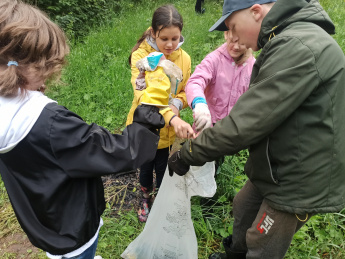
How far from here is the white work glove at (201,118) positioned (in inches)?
70.9

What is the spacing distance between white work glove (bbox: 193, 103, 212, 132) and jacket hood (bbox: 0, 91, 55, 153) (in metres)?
0.97

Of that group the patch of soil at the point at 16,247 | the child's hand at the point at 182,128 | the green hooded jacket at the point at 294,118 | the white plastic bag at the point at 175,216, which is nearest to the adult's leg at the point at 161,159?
the white plastic bag at the point at 175,216

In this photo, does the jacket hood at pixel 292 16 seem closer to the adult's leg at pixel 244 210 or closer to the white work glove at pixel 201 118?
the white work glove at pixel 201 118

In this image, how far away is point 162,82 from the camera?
1614mm

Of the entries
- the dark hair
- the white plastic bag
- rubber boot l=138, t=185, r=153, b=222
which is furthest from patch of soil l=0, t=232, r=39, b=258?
the dark hair

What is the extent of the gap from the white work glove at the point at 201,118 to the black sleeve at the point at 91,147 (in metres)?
0.59

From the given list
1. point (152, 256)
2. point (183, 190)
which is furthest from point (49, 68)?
point (152, 256)

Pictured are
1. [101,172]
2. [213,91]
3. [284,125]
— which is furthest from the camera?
[213,91]

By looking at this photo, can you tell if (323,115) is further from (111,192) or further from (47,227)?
(111,192)

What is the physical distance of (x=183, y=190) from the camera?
73.5 inches

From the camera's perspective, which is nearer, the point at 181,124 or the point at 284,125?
the point at 284,125

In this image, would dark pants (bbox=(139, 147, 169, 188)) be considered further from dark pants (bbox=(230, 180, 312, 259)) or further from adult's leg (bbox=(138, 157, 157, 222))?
dark pants (bbox=(230, 180, 312, 259))

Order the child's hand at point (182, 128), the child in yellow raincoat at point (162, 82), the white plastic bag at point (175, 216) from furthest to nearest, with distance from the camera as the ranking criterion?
the white plastic bag at point (175, 216) < the child's hand at point (182, 128) < the child in yellow raincoat at point (162, 82)

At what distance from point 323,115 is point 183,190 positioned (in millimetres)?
972
